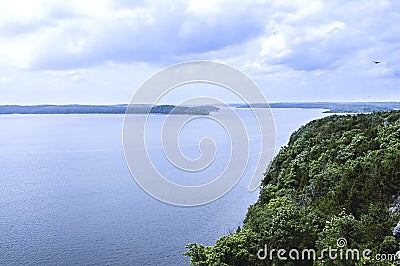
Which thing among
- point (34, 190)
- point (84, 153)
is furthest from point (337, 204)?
point (84, 153)

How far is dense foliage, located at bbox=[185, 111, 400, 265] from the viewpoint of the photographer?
12.2m

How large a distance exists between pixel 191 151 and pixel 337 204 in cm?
4156

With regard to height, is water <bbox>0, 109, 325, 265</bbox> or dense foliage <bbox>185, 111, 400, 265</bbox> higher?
dense foliage <bbox>185, 111, 400, 265</bbox>

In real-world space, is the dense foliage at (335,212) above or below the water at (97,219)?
above

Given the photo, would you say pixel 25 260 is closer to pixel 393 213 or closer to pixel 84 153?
pixel 393 213

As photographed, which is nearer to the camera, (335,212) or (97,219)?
(335,212)

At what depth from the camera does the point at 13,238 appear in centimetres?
2936

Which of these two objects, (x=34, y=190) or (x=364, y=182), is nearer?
(x=364, y=182)

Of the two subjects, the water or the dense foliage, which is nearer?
the dense foliage

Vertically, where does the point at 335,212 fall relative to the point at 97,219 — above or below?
above

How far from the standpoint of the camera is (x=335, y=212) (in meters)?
15.2

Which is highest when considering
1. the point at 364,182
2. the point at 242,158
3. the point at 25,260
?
the point at 364,182

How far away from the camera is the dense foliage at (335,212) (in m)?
12.2

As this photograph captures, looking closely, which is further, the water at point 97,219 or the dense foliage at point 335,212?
the water at point 97,219
